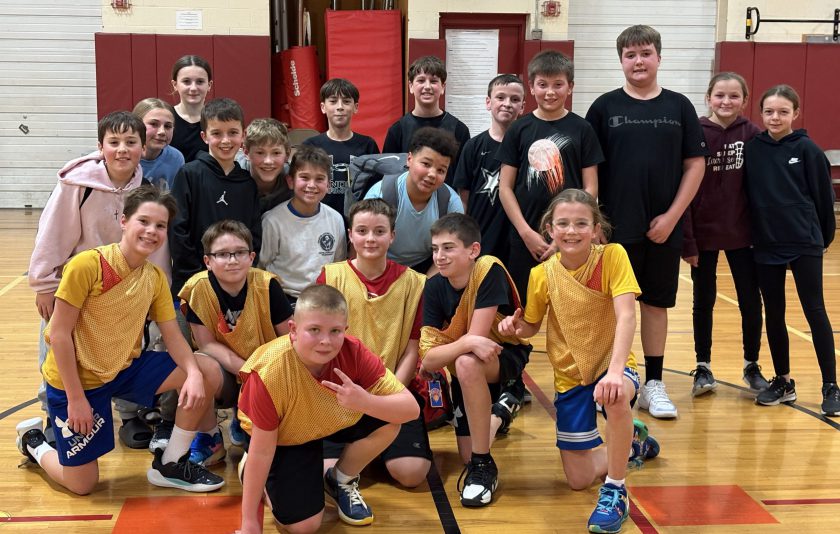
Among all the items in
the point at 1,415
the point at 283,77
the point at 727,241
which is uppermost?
the point at 283,77

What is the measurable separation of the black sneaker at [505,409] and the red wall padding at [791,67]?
28.6ft

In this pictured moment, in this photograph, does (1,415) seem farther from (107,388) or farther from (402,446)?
(402,446)

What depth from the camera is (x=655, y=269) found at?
4.09 m

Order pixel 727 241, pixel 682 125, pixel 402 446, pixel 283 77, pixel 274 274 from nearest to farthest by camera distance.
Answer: pixel 402 446 < pixel 274 274 < pixel 682 125 < pixel 727 241 < pixel 283 77

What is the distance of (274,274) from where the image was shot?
367 cm

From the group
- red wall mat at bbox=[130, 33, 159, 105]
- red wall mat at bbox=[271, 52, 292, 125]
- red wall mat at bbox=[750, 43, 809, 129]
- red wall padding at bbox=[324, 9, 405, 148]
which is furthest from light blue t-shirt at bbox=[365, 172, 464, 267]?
red wall mat at bbox=[750, 43, 809, 129]

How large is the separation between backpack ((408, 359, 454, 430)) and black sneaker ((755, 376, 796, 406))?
1.58 metres

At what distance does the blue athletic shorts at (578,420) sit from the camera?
3.21m

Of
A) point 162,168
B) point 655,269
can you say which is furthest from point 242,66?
point 655,269

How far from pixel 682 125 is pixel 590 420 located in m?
1.56

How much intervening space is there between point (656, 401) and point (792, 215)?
3.55ft

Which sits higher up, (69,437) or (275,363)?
(275,363)

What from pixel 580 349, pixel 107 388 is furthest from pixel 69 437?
pixel 580 349

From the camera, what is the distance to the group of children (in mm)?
2949
